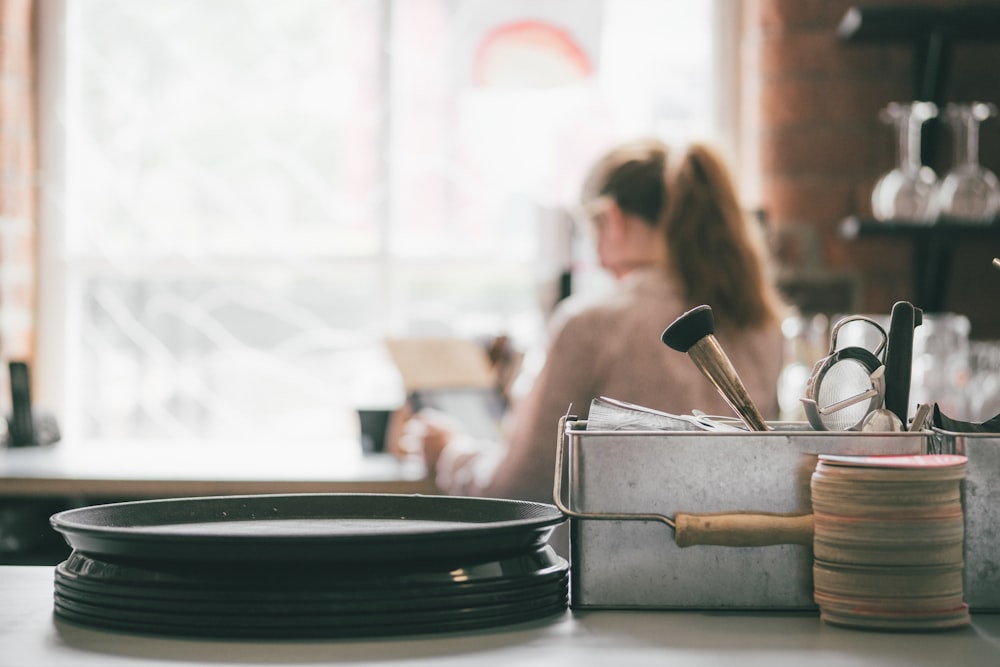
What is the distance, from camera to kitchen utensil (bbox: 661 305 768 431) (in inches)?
31.1

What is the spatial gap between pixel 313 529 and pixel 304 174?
2523 mm

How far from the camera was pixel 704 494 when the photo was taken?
78 centimetres

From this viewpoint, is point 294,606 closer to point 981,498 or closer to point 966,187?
point 981,498

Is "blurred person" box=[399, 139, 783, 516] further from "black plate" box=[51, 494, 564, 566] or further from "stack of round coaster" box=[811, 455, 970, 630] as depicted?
"stack of round coaster" box=[811, 455, 970, 630]

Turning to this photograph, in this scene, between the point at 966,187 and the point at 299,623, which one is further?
the point at 966,187

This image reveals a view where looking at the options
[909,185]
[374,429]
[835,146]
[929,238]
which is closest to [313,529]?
[374,429]

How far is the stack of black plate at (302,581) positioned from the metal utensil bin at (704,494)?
5 centimetres

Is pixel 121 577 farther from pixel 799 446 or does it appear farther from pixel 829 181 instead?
pixel 829 181

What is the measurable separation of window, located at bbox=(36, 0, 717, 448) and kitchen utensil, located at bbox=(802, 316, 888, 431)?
2433 millimetres

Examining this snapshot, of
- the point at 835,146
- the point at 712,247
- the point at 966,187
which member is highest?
the point at 835,146

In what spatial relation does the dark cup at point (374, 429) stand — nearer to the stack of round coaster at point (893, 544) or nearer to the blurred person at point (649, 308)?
the blurred person at point (649, 308)

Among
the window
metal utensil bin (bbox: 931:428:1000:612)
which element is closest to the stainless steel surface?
metal utensil bin (bbox: 931:428:1000:612)

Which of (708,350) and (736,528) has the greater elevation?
(708,350)

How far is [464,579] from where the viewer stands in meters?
0.72
